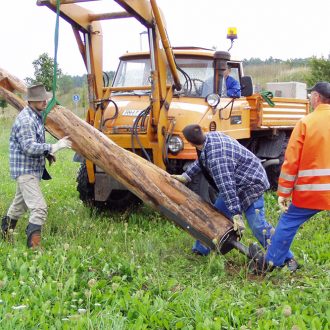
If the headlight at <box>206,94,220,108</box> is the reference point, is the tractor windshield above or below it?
above

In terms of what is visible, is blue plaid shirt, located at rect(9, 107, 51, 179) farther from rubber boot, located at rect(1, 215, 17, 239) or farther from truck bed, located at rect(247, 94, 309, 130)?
truck bed, located at rect(247, 94, 309, 130)

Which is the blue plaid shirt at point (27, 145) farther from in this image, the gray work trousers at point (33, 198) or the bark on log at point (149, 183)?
the bark on log at point (149, 183)

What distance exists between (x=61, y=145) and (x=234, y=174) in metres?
1.88

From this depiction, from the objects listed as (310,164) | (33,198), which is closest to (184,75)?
(33,198)

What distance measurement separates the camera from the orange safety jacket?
4969 millimetres

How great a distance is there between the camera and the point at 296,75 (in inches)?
1383

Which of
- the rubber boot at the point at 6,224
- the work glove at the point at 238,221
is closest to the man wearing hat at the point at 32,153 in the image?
the rubber boot at the point at 6,224

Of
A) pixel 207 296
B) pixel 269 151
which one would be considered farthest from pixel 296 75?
pixel 207 296

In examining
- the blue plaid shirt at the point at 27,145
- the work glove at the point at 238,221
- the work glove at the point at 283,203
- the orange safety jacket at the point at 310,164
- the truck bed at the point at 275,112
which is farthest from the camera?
the truck bed at the point at 275,112

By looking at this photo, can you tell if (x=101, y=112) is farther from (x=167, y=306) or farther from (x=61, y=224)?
(x=167, y=306)

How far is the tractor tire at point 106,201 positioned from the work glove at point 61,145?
1.71m

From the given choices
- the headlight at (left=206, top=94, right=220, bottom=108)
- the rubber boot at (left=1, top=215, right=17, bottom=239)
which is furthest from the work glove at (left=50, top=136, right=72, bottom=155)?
the headlight at (left=206, top=94, right=220, bottom=108)

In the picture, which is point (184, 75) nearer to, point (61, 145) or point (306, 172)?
point (61, 145)

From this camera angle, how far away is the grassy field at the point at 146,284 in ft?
13.0
